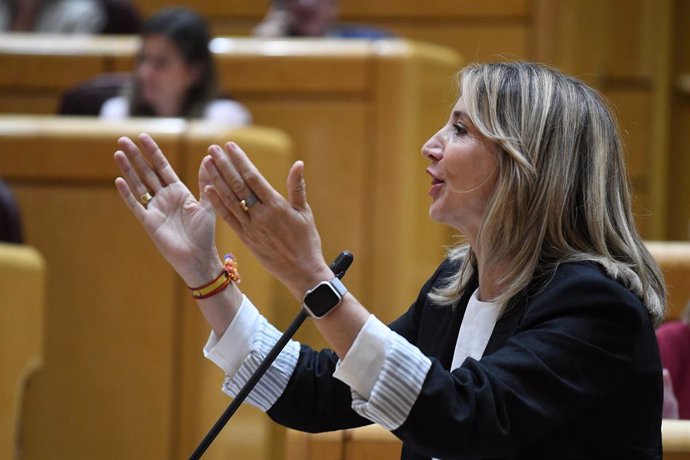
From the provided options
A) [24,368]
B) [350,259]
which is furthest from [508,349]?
[24,368]

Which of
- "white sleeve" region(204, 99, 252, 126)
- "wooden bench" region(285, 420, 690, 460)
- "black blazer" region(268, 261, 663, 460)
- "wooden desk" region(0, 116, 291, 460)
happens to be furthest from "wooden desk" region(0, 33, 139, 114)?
"black blazer" region(268, 261, 663, 460)

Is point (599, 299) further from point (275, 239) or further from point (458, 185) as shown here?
point (275, 239)

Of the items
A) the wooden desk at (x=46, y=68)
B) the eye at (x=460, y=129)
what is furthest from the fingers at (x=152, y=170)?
the wooden desk at (x=46, y=68)

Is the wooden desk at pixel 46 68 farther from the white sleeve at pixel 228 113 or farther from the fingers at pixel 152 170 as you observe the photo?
the fingers at pixel 152 170

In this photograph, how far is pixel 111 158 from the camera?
2107 millimetres

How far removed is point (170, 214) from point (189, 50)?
59.9 inches

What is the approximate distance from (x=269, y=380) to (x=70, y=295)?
0.94m

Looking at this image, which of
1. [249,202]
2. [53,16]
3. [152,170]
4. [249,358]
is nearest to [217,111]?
[53,16]

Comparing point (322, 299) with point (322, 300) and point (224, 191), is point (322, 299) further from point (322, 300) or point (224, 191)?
point (224, 191)

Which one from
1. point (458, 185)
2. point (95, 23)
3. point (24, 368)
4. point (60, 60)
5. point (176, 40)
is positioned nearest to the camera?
point (458, 185)

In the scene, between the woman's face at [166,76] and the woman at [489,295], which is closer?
the woman at [489,295]

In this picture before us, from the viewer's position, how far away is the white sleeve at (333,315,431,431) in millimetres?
1015

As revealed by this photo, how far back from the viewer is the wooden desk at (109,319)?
2.04m

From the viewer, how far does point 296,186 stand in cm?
107
